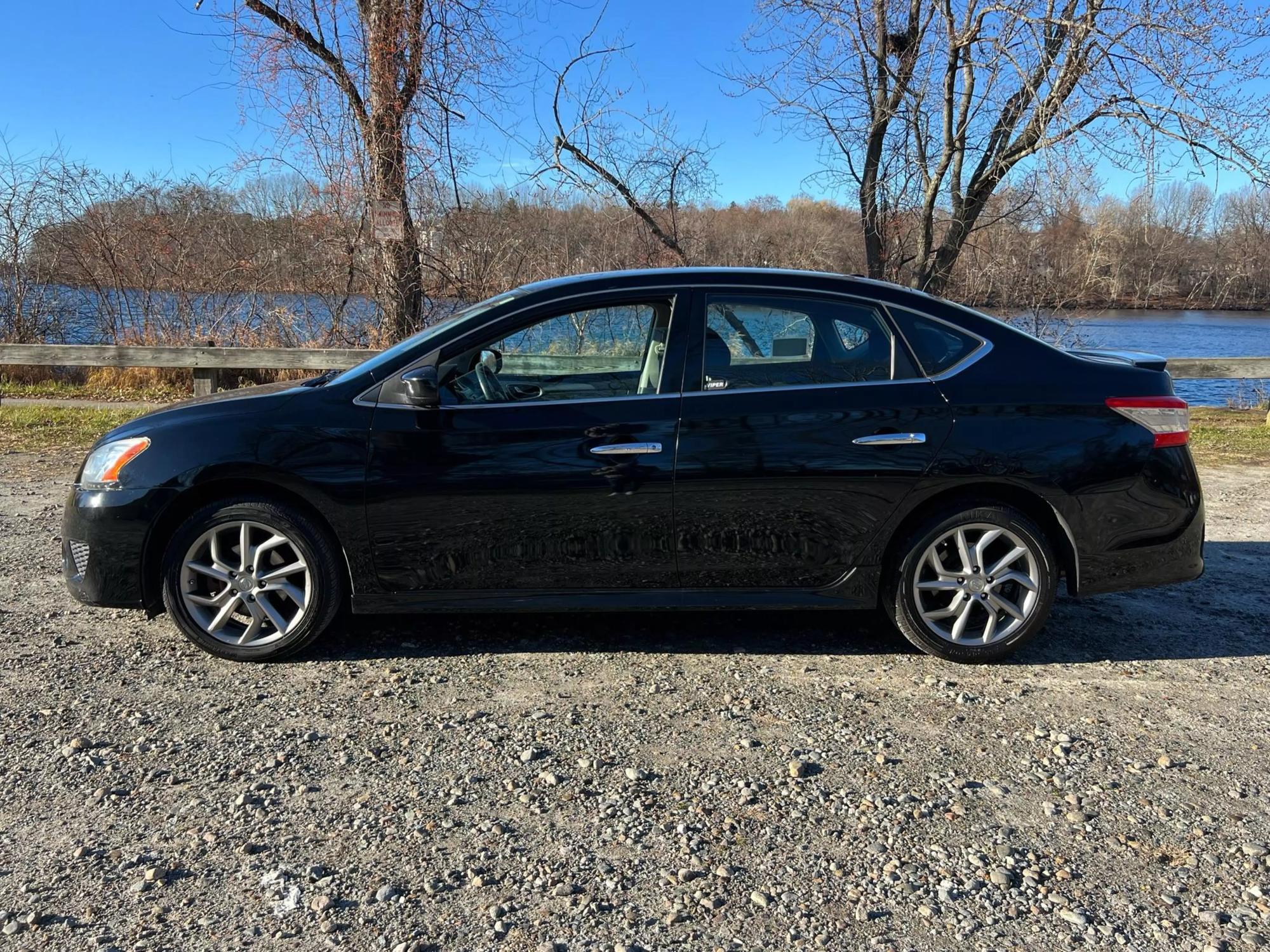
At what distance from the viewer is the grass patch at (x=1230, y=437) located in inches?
373

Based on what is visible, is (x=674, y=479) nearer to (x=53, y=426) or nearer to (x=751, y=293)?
(x=751, y=293)

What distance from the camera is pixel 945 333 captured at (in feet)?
13.7

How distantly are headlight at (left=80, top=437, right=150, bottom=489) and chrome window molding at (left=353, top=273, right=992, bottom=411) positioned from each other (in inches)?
39.3

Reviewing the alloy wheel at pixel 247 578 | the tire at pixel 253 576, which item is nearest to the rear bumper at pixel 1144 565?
the tire at pixel 253 576

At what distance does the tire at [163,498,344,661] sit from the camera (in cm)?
397

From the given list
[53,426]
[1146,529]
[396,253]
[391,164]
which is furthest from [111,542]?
[391,164]

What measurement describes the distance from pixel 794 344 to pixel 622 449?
0.96m

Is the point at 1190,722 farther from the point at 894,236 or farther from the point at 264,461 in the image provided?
the point at 894,236

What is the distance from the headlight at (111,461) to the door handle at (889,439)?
3.19m

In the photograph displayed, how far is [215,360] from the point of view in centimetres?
1062

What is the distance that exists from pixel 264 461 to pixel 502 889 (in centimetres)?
227

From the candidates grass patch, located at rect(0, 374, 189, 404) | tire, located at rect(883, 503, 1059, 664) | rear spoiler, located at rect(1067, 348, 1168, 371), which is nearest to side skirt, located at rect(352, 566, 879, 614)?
tire, located at rect(883, 503, 1059, 664)

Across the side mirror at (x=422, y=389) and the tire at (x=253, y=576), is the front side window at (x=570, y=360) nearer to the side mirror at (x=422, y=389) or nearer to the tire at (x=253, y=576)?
the side mirror at (x=422, y=389)

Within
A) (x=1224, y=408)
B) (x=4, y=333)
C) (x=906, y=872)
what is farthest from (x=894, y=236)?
(x=4, y=333)
